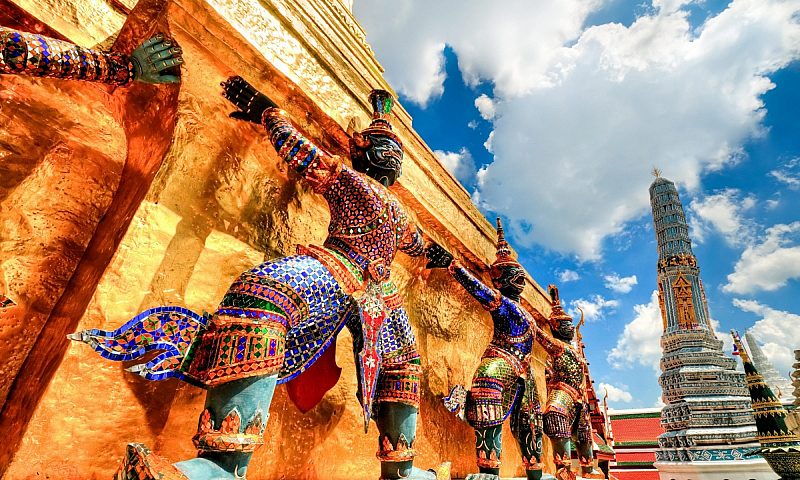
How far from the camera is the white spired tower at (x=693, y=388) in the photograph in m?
9.02

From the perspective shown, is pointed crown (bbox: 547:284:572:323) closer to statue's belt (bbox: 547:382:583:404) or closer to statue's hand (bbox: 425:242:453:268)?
statue's belt (bbox: 547:382:583:404)

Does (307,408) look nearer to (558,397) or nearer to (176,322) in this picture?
Result: (176,322)

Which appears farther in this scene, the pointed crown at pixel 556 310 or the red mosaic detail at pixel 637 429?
the red mosaic detail at pixel 637 429

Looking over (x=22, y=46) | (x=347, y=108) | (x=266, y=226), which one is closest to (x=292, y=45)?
(x=347, y=108)

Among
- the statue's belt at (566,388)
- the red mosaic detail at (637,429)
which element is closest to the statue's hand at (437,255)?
the statue's belt at (566,388)

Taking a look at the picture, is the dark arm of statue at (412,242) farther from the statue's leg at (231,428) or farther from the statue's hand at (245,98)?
the statue's leg at (231,428)

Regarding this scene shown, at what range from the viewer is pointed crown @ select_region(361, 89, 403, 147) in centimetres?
229

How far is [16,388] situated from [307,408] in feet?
3.34

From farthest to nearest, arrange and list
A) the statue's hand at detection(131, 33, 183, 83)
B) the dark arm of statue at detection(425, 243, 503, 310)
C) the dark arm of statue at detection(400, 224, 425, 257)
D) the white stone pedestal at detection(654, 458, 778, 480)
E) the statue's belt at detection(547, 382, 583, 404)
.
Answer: the white stone pedestal at detection(654, 458, 778, 480)
the statue's belt at detection(547, 382, 583, 404)
the dark arm of statue at detection(425, 243, 503, 310)
the dark arm of statue at detection(400, 224, 425, 257)
the statue's hand at detection(131, 33, 183, 83)

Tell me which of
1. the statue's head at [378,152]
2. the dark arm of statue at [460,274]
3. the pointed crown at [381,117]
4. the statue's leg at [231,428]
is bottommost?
the statue's leg at [231,428]

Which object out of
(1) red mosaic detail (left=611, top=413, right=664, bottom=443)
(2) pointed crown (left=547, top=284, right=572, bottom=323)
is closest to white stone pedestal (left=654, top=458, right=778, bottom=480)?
(1) red mosaic detail (left=611, top=413, right=664, bottom=443)

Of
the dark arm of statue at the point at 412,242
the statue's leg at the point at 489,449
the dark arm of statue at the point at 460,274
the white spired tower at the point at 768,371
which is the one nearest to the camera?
the dark arm of statue at the point at 412,242

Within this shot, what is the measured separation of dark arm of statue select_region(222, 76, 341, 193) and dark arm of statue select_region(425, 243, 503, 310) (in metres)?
1.02

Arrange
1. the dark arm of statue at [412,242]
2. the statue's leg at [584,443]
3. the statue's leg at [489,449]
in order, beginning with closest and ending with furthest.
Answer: the dark arm of statue at [412,242]
the statue's leg at [489,449]
the statue's leg at [584,443]
